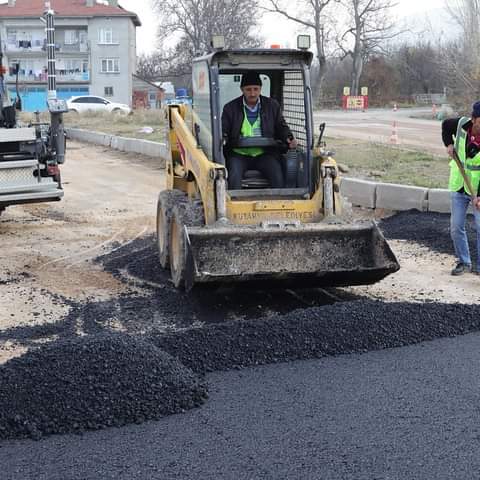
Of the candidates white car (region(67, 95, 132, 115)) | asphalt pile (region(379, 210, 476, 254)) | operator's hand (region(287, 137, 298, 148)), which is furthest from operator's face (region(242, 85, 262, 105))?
white car (region(67, 95, 132, 115))

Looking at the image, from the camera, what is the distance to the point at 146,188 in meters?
13.8

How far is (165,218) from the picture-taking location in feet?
24.0

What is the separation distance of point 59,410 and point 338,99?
2062 inches

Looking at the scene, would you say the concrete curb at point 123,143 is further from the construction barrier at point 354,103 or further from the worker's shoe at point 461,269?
the construction barrier at point 354,103

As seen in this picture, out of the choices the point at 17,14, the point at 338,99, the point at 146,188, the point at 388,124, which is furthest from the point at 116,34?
the point at 146,188

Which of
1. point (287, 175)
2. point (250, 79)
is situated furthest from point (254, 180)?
point (250, 79)

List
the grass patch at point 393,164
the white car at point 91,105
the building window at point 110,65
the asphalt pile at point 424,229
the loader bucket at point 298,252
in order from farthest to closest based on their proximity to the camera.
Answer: the building window at point 110,65, the white car at point 91,105, the grass patch at point 393,164, the asphalt pile at point 424,229, the loader bucket at point 298,252

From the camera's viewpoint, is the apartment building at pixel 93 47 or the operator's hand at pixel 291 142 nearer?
the operator's hand at pixel 291 142

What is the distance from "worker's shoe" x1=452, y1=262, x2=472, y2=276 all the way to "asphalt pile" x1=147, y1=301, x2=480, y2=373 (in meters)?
1.49

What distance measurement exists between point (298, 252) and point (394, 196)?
183 inches

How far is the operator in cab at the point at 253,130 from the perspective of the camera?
6758 mm

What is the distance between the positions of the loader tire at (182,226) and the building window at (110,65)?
5830cm

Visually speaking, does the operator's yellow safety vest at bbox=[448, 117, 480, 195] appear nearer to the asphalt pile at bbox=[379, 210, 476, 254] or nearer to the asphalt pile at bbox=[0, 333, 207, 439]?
the asphalt pile at bbox=[379, 210, 476, 254]

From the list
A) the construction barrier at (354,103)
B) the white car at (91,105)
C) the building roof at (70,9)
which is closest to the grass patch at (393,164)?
the white car at (91,105)
